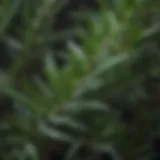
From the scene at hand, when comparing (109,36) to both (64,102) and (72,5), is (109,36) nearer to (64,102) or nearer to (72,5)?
(64,102)

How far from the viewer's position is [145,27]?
470mm

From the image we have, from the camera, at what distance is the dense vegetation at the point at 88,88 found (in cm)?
46

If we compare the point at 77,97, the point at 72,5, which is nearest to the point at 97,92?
the point at 77,97

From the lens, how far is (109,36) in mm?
461

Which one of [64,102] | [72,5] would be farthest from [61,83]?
[72,5]

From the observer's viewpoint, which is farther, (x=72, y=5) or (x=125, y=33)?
(x=72, y=5)

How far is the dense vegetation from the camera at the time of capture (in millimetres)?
456

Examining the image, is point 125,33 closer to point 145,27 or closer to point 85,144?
point 145,27

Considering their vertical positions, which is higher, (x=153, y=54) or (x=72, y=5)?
(x=72, y=5)

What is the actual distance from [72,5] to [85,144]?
25 centimetres

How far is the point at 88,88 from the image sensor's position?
0.46 meters

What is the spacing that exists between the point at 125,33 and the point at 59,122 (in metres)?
0.11

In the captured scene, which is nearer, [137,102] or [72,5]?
[137,102]

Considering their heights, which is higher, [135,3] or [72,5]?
[72,5]
